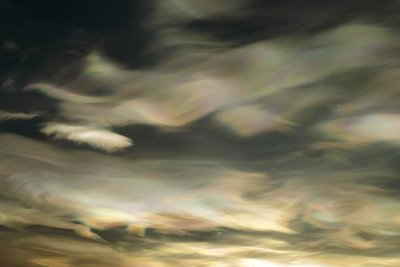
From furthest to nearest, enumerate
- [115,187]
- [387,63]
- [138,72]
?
[115,187] → [138,72] → [387,63]

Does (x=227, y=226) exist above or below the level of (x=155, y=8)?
below

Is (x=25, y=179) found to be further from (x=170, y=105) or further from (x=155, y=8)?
(x=155, y=8)

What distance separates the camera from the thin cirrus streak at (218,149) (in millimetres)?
6156

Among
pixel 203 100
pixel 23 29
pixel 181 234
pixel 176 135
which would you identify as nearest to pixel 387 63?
pixel 203 100

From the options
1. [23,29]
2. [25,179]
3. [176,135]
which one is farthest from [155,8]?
[25,179]

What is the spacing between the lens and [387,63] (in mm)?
6051

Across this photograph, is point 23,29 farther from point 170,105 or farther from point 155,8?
point 170,105

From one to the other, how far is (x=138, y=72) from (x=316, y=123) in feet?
9.16

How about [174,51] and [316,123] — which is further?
[316,123]

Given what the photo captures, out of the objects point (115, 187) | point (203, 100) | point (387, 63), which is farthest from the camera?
point (115, 187)

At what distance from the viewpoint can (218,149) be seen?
818 cm

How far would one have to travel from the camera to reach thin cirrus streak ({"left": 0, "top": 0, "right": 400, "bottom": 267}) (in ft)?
20.2

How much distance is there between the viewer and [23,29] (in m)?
6.05

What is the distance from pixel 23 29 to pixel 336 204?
276 inches
